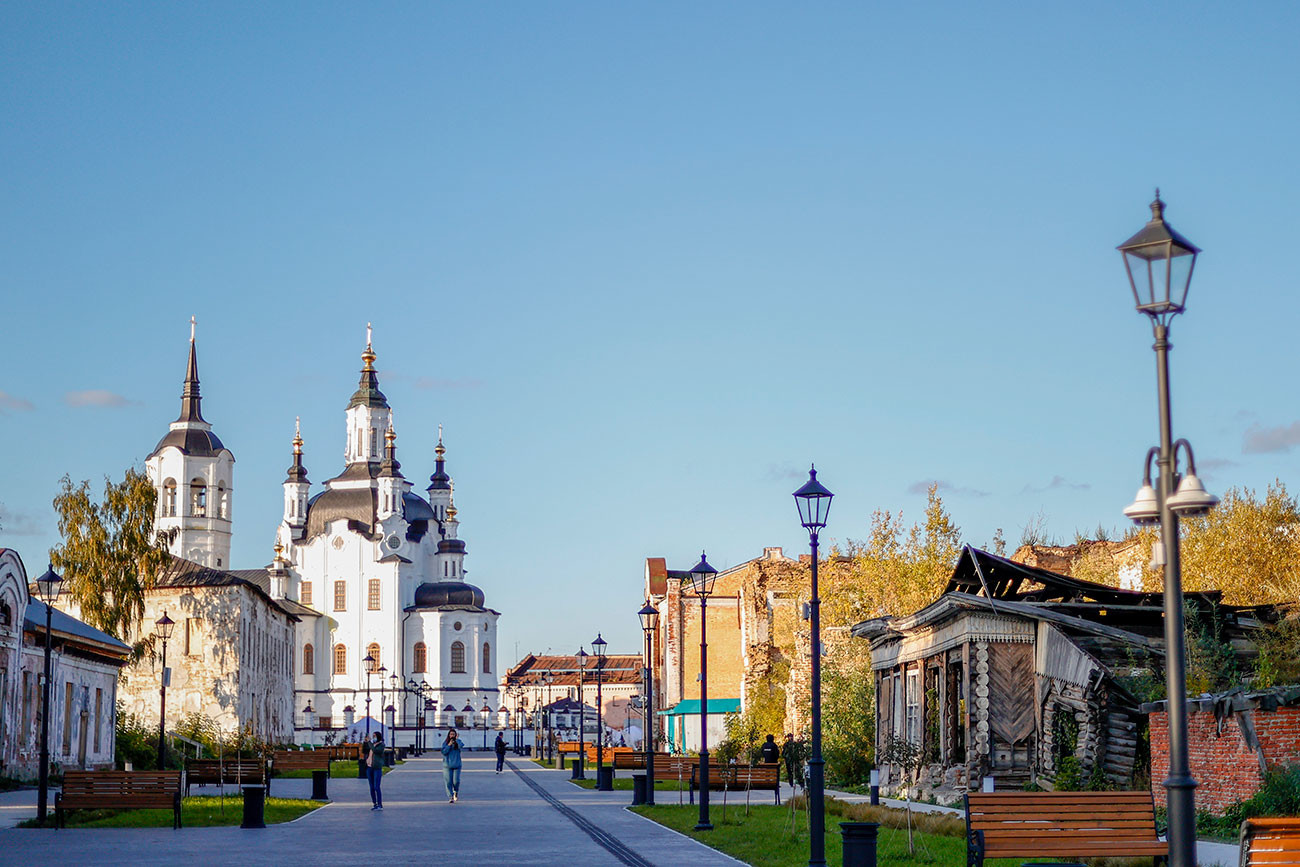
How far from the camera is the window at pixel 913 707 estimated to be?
98.5 ft

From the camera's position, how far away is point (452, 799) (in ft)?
99.3

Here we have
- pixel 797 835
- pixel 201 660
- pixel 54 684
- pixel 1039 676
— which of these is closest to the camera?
pixel 797 835

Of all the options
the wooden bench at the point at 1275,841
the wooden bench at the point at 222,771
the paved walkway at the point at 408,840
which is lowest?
the wooden bench at the point at 222,771

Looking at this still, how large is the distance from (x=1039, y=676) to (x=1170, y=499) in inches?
684

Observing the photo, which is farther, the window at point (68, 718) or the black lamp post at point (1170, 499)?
the window at point (68, 718)

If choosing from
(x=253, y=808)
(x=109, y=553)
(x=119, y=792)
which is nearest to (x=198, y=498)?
(x=109, y=553)

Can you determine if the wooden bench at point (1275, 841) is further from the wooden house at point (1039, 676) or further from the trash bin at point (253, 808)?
the trash bin at point (253, 808)

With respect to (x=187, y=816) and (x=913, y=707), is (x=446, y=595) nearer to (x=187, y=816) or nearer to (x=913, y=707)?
(x=913, y=707)

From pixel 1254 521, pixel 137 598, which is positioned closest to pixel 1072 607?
pixel 1254 521

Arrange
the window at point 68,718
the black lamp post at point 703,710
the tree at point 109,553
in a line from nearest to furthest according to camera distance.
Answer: the black lamp post at point 703,710, the window at point 68,718, the tree at point 109,553

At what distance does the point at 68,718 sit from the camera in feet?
140

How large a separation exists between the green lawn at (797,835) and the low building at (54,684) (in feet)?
60.9

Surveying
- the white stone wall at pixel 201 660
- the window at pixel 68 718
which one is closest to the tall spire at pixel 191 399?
the white stone wall at pixel 201 660

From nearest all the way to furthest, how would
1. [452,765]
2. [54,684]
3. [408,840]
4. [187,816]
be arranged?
[408,840] → [187,816] → [452,765] → [54,684]
